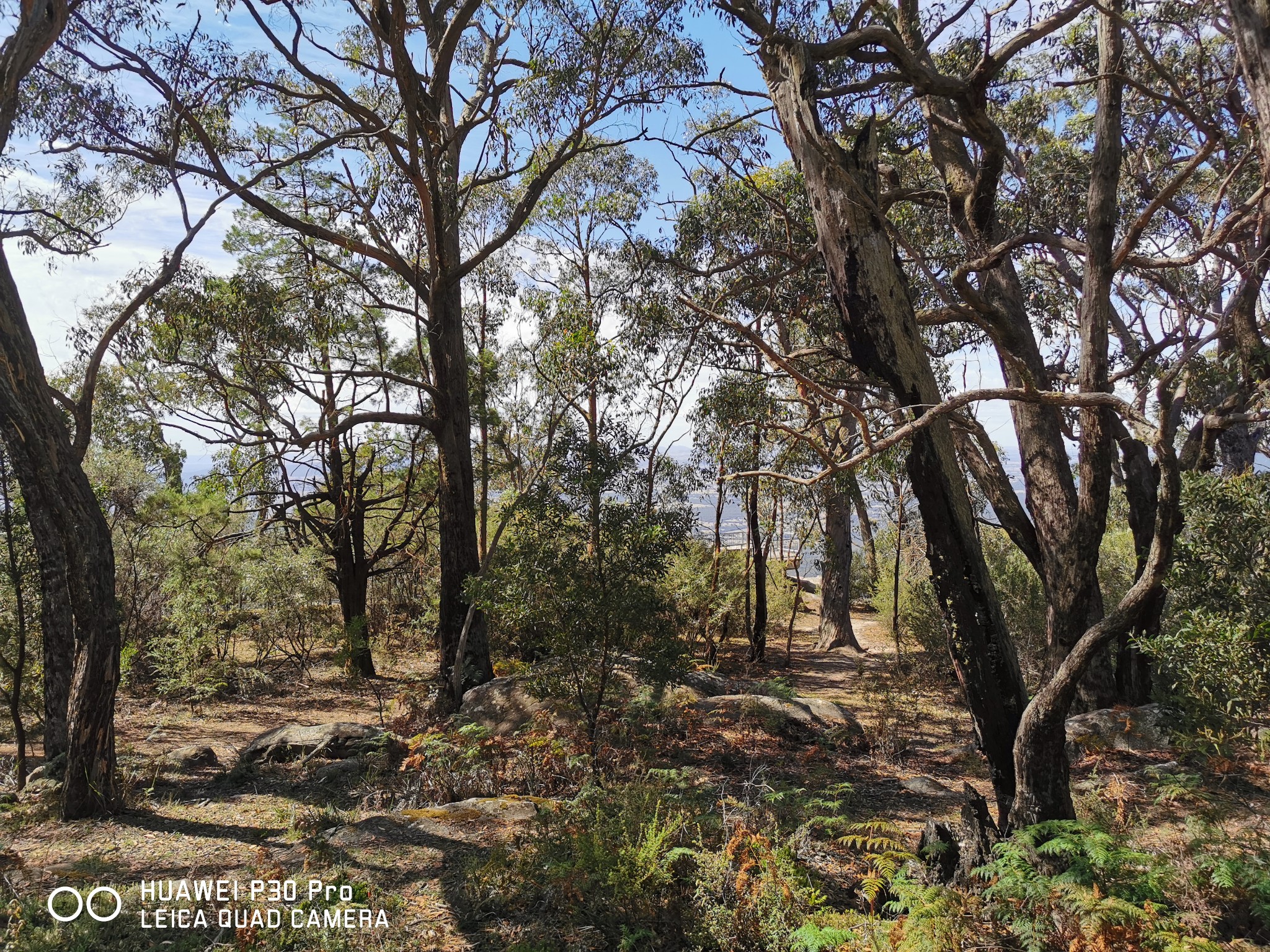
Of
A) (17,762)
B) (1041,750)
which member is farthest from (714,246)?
(17,762)

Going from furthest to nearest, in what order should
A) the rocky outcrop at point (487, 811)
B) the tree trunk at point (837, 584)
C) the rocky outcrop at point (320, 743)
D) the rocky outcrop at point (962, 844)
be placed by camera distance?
the tree trunk at point (837, 584)
the rocky outcrop at point (320, 743)
the rocky outcrop at point (487, 811)
the rocky outcrop at point (962, 844)

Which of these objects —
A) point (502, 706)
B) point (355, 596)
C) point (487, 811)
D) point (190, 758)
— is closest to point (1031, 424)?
point (487, 811)

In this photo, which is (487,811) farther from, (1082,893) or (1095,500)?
(1095,500)

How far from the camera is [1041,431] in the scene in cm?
671

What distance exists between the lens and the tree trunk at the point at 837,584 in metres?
14.5

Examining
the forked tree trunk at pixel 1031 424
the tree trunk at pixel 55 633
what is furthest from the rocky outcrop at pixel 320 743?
the forked tree trunk at pixel 1031 424

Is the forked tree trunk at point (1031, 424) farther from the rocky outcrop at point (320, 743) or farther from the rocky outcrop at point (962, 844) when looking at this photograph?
the rocky outcrop at point (320, 743)

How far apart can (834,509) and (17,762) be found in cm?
1192

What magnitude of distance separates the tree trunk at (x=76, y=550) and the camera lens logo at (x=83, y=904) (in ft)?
6.39

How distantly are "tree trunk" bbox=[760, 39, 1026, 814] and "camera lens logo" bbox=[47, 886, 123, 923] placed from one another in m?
4.72

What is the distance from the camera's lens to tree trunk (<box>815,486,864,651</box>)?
47.6 ft

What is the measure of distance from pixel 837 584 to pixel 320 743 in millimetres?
9658

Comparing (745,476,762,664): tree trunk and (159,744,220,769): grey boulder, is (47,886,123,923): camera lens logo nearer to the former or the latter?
(159,744,220,769): grey boulder

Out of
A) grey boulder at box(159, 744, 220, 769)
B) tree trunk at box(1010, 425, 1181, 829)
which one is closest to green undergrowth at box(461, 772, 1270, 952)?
tree trunk at box(1010, 425, 1181, 829)
